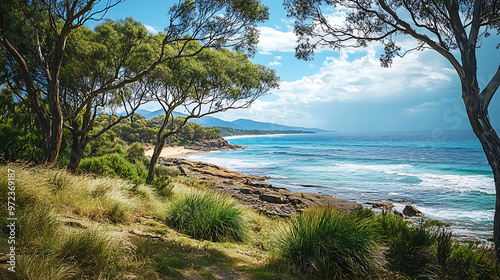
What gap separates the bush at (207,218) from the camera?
664 cm

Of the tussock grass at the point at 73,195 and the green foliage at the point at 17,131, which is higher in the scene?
the green foliage at the point at 17,131

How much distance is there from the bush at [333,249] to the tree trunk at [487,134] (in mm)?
3527

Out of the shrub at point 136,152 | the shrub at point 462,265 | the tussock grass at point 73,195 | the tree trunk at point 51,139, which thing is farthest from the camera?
the shrub at point 136,152

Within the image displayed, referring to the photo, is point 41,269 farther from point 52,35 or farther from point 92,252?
point 52,35

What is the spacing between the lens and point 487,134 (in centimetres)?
663

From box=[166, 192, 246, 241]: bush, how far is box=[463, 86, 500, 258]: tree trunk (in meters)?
5.99

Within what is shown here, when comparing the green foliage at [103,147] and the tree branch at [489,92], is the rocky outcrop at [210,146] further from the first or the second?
the tree branch at [489,92]

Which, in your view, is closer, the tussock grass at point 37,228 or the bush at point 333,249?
the tussock grass at point 37,228

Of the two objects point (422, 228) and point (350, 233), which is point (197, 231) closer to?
point (350, 233)

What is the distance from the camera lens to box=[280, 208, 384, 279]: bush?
4.70 metres

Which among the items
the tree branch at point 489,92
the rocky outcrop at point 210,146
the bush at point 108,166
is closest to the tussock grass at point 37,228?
the bush at point 108,166

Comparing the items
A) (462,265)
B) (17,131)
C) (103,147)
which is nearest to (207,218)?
(462,265)

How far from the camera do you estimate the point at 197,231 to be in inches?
262

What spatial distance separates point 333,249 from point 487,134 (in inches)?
196
